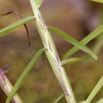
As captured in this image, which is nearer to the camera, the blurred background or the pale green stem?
the pale green stem

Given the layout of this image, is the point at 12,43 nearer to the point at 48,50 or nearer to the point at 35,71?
the point at 35,71

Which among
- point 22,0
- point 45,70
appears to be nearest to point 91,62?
point 45,70

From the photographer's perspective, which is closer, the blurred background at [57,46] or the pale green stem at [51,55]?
the pale green stem at [51,55]

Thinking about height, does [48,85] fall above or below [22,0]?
below

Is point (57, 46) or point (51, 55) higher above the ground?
point (51, 55)

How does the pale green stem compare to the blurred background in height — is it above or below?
above

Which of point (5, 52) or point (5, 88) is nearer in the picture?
point (5, 88)

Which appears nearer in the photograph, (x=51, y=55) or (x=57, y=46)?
(x=51, y=55)

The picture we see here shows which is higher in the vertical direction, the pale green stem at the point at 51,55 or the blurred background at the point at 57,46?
the pale green stem at the point at 51,55
